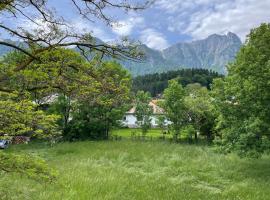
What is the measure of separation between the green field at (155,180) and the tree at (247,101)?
182 centimetres

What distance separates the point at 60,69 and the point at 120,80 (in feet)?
3.55

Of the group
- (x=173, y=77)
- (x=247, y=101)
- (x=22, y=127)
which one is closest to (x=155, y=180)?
(x=247, y=101)

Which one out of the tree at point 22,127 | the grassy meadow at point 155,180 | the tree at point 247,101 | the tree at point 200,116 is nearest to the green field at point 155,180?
the grassy meadow at point 155,180

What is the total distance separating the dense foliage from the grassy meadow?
296 feet

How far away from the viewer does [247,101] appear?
21.8 m

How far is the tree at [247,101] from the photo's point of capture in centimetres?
2080

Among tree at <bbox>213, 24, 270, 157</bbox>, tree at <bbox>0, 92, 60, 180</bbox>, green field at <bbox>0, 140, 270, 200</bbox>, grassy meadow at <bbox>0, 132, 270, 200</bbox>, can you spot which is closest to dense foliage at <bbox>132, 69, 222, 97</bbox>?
green field at <bbox>0, 140, 270, 200</bbox>

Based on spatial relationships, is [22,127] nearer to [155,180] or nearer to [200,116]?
[155,180]

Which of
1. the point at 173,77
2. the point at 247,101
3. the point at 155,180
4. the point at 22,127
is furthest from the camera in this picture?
the point at 173,77

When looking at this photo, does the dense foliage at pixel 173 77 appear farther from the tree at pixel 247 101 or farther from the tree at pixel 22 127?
the tree at pixel 22 127

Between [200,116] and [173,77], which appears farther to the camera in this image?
[173,77]

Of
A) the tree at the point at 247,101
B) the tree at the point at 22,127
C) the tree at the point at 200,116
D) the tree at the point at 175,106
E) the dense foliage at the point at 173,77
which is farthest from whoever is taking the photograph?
the dense foliage at the point at 173,77

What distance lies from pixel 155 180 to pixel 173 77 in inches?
4461

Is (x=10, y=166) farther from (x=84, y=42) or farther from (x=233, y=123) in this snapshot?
(x=233, y=123)
